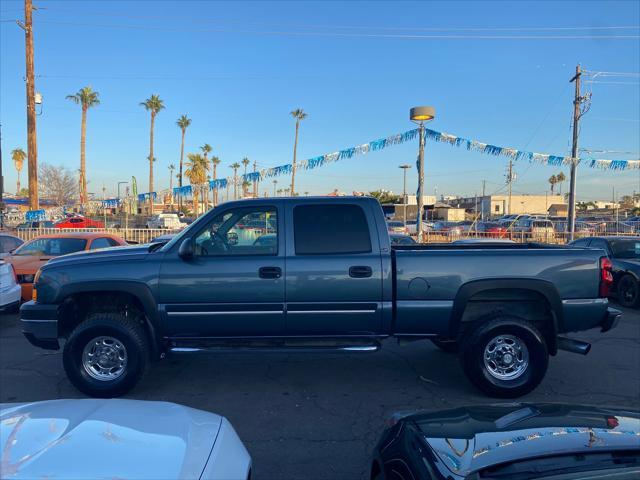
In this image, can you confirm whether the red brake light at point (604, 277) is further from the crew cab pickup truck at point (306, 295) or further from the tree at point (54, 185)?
the tree at point (54, 185)

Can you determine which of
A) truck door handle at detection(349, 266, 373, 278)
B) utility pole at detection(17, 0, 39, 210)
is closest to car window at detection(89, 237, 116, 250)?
truck door handle at detection(349, 266, 373, 278)

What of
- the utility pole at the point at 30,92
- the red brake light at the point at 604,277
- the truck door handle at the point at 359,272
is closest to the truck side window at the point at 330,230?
the truck door handle at the point at 359,272

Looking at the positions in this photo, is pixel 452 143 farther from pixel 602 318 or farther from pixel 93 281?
pixel 93 281

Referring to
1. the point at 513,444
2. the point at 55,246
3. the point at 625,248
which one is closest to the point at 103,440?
the point at 513,444

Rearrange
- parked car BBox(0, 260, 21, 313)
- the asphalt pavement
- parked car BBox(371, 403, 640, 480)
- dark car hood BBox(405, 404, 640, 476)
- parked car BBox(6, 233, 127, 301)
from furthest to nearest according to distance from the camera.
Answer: parked car BBox(6, 233, 127, 301) → parked car BBox(0, 260, 21, 313) → the asphalt pavement → dark car hood BBox(405, 404, 640, 476) → parked car BBox(371, 403, 640, 480)

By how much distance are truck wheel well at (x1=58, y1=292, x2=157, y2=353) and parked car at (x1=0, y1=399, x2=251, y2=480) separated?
9.01ft

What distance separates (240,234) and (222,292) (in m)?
0.66

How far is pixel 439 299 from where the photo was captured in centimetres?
508

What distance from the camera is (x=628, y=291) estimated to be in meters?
10.4

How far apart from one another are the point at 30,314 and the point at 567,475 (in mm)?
5203

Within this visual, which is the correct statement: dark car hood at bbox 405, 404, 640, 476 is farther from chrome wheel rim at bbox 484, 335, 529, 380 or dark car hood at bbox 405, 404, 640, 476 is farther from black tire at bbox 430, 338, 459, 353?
black tire at bbox 430, 338, 459, 353

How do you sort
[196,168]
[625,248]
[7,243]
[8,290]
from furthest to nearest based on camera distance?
[196,168] → [625,248] → [7,243] → [8,290]

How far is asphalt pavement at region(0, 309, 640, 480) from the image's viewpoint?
13.2 ft

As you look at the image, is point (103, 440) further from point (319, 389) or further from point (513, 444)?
point (319, 389)
